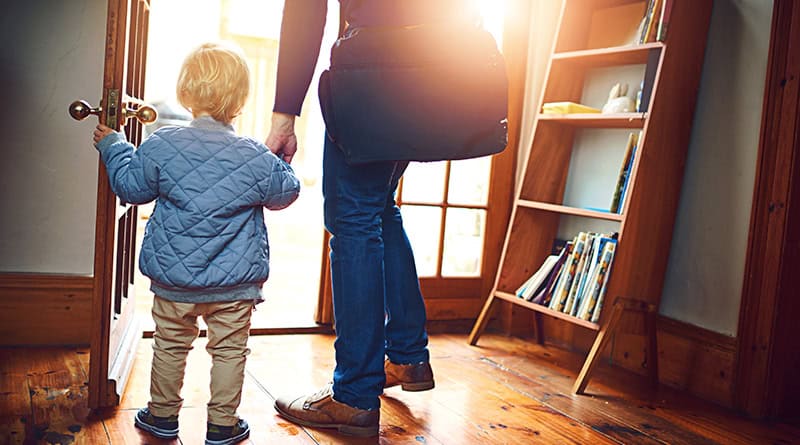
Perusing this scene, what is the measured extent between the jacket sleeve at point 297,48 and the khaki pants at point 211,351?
0.43m

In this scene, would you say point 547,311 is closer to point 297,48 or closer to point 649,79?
point 649,79

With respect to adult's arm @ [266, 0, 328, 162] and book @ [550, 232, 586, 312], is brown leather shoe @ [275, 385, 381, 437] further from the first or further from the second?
book @ [550, 232, 586, 312]

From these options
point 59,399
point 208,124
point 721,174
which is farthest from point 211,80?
point 721,174

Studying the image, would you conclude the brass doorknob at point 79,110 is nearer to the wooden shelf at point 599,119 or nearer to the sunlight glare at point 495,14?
the wooden shelf at point 599,119

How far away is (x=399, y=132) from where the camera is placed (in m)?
1.50

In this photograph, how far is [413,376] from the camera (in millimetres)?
1900

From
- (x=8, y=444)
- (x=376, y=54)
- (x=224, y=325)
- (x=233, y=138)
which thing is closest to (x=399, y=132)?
(x=376, y=54)

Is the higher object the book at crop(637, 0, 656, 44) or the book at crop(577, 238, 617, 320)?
the book at crop(637, 0, 656, 44)

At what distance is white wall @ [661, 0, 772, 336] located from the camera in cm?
218

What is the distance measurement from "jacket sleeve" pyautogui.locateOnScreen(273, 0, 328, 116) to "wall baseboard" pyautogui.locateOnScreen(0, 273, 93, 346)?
1041mm

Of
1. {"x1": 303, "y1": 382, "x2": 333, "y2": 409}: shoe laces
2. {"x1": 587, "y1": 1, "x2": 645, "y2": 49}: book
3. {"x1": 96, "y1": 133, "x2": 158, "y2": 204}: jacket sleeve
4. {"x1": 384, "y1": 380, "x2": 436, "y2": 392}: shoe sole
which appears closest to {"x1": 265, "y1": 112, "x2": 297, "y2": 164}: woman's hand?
{"x1": 96, "y1": 133, "x2": 158, "y2": 204}: jacket sleeve

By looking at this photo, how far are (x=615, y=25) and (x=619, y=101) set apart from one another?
365 millimetres

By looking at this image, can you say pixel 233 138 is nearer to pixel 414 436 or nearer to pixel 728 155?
pixel 414 436

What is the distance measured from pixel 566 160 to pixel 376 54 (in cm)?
147
